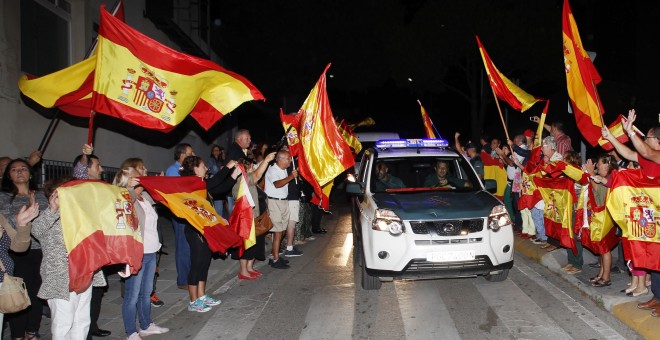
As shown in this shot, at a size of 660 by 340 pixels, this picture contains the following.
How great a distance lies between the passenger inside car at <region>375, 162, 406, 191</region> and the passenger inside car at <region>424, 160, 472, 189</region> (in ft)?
1.52

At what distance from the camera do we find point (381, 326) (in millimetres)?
6293

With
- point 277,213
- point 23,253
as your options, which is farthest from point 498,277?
point 23,253

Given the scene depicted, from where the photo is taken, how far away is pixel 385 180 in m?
9.02

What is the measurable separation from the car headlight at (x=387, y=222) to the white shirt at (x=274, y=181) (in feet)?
8.97

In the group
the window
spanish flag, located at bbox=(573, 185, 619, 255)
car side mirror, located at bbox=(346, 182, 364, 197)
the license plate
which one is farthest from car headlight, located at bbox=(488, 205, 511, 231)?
the window

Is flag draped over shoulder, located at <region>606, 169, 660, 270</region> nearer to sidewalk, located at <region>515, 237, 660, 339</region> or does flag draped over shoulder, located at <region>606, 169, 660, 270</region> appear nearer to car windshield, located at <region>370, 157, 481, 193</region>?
sidewalk, located at <region>515, 237, 660, 339</region>

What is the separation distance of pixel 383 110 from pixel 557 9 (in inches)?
1247

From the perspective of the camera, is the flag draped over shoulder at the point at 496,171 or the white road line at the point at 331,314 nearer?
the white road line at the point at 331,314

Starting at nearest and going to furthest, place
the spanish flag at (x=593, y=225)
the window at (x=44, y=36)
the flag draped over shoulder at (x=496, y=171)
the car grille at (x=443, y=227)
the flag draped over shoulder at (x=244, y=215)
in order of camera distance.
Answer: the car grille at (x=443, y=227)
the spanish flag at (x=593, y=225)
the flag draped over shoulder at (x=244, y=215)
the window at (x=44, y=36)
the flag draped over shoulder at (x=496, y=171)

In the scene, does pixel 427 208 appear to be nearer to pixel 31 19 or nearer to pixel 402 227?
pixel 402 227

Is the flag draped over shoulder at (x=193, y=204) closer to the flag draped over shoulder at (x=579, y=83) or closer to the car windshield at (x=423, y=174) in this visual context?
the car windshield at (x=423, y=174)

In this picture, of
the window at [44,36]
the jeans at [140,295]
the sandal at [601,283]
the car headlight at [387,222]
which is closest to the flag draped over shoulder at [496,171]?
the sandal at [601,283]

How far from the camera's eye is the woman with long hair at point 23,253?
5.73 m

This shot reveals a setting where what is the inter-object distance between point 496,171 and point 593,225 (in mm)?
5404
